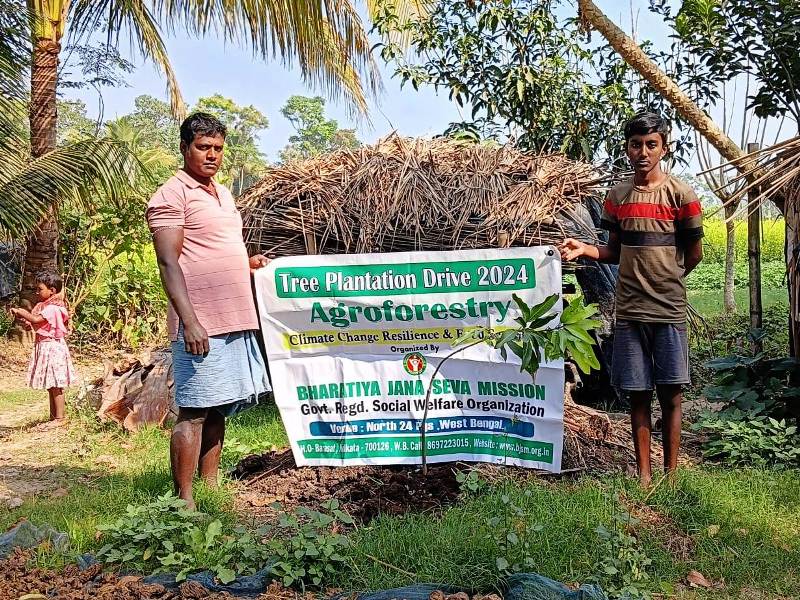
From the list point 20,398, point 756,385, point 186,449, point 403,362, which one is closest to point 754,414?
point 756,385

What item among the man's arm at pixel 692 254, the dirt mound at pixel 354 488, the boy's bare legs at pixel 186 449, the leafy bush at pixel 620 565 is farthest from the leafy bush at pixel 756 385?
the boy's bare legs at pixel 186 449

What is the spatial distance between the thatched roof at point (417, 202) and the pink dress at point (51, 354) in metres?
2.66

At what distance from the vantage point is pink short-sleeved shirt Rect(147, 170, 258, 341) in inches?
139

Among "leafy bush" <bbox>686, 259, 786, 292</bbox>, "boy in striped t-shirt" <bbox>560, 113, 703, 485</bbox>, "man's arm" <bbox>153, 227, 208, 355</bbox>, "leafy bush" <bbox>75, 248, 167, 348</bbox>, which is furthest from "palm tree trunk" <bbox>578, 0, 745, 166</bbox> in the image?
"leafy bush" <bbox>686, 259, 786, 292</bbox>

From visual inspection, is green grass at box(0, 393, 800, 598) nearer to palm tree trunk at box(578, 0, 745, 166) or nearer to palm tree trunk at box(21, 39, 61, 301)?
palm tree trunk at box(578, 0, 745, 166)

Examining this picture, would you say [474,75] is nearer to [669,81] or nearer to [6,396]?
[669,81]

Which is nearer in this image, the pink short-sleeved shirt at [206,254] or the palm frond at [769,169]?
the pink short-sleeved shirt at [206,254]

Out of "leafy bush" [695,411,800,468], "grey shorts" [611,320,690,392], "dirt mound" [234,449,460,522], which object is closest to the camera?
"grey shorts" [611,320,690,392]

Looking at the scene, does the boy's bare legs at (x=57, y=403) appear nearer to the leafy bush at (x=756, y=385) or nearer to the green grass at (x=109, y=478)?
the green grass at (x=109, y=478)

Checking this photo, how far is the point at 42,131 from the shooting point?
934cm

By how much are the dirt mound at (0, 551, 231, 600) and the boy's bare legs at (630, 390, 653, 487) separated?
2.17m

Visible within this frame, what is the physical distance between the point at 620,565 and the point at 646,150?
6.48 ft

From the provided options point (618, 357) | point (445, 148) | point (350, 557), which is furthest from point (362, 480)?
point (445, 148)

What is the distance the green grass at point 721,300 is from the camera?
12.5m
